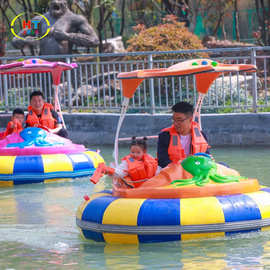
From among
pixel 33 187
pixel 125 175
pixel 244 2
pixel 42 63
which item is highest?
pixel 244 2

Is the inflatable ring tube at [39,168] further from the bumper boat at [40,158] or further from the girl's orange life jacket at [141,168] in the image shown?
the girl's orange life jacket at [141,168]

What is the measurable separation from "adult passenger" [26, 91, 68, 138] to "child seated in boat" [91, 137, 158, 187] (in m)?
4.21

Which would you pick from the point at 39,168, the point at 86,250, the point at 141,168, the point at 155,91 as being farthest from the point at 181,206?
the point at 155,91

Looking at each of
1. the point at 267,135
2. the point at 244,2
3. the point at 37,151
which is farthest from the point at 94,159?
the point at 244,2

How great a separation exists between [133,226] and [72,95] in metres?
10.4

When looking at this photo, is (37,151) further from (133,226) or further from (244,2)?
(244,2)

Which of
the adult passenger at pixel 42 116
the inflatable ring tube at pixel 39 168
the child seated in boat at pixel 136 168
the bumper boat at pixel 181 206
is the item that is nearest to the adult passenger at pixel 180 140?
the child seated in boat at pixel 136 168

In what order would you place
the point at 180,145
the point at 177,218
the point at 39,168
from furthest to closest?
the point at 39,168 < the point at 180,145 < the point at 177,218

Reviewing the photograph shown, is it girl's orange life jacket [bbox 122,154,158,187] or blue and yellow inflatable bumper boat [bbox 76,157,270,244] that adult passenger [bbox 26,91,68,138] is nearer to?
girl's orange life jacket [bbox 122,154,158,187]

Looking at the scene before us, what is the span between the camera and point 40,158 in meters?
10.5

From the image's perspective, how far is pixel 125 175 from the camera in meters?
7.15

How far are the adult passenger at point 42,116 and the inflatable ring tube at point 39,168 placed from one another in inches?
29.5

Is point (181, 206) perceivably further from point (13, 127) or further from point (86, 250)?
point (13, 127)

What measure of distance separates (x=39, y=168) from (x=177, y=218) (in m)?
4.62
